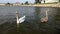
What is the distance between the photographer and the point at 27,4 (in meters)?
186

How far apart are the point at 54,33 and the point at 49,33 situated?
102 cm

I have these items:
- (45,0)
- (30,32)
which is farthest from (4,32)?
(45,0)

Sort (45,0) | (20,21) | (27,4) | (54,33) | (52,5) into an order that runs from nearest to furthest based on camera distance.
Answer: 1. (54,33)
2. (20,21)
3. (52,5)
4. (45,0)
5. (27,4)

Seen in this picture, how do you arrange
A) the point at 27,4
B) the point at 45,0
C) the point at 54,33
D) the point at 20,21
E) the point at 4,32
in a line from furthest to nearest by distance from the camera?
1. the point at 27,4
2. the point at 45,0
3. the point at 20,21
4. the point at 4,32
5. the point at 54,33

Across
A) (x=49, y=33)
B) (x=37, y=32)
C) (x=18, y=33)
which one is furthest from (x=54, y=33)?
(x=18, y=33)

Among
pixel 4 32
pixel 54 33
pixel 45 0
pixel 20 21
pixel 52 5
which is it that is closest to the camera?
pixel 54 33

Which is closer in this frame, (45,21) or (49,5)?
(45,21)

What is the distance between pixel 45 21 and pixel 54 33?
1493cm

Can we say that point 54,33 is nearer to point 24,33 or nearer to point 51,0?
point 24,33

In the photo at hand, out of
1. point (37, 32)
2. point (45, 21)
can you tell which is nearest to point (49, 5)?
point (45, 21)

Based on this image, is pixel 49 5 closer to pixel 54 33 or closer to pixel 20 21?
pixel 20 21

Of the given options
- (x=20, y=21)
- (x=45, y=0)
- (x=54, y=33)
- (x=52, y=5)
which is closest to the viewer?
(x=54, y=33)

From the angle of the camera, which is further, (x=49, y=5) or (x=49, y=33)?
(x=49, y=5)

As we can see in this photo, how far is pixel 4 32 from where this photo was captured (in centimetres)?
4106
